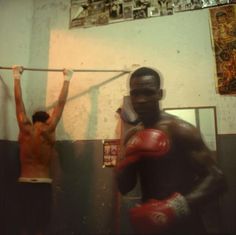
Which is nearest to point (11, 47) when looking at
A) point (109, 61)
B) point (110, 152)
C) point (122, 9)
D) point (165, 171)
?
point (109, 61)

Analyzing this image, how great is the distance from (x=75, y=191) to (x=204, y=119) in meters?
0.85

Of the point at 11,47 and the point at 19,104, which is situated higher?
the point at 11,47

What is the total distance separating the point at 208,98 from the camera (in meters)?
1.88

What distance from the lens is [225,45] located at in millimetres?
1920

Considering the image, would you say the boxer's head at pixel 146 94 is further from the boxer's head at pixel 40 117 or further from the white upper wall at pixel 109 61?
the boxer's head at pixel 40 117

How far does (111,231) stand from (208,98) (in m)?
0.92

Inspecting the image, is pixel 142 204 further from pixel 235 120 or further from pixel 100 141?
pixel 235 120

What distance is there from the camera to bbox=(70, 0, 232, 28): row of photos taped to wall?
6.70 feet

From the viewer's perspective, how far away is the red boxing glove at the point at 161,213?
1.62 m

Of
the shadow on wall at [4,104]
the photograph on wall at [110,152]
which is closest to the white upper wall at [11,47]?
the shadow on wall at [4,104]

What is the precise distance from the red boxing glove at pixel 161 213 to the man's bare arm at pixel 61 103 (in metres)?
0.70

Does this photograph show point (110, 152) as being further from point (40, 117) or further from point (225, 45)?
point (225, 45)

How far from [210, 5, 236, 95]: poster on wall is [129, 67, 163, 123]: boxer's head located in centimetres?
35

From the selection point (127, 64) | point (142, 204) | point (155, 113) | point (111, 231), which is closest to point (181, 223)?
point (142, 204)
